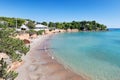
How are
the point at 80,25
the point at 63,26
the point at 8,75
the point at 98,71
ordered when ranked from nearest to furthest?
the point at 8,75 < the point at 98,71 < the point at 63,26 < the point at 80,25

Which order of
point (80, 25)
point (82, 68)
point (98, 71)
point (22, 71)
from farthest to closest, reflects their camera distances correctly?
point (80, 25), point (82, 68), point (98, 71), point (22, 71)

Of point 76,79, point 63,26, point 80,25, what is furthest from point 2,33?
point 80,25

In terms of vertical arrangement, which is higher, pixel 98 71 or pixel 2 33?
pixel 2 33

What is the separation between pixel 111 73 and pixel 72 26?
121296mm

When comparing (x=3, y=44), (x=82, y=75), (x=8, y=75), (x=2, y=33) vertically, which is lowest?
(x=82, y=75)

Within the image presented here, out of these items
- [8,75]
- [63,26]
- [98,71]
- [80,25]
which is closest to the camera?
[8,75]

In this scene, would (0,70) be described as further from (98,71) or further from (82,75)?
(98,71)

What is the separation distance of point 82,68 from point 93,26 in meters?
135

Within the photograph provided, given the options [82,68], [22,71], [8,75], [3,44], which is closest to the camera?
[8,75]

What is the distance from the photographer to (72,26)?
139 m

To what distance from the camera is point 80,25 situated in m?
146

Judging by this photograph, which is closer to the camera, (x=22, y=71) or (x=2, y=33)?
(x=2, y=33)

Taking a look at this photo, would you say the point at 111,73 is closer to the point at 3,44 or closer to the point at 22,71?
the point at 22,71

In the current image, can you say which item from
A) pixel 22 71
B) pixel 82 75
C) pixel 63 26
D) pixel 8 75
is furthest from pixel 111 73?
pixel 63 26
